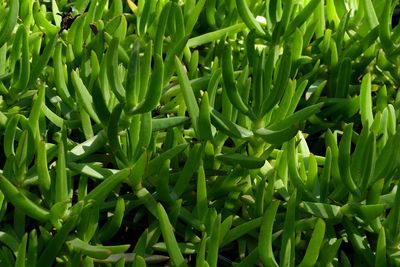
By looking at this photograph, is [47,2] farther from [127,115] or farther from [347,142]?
[347,142]

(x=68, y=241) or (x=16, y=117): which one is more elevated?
(x=16, y=117)

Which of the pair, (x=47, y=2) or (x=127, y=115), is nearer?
(x=127, y=115)

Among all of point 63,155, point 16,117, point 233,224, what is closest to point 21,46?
point 16,117

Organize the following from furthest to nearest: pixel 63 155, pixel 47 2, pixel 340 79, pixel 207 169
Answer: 1. pixel 47 2
2. pixel 340 79
3. pixel 207 169
4. pixel 63 155

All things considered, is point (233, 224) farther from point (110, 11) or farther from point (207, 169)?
point (110, 11)

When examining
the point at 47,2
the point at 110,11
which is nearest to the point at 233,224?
the point at 110,11

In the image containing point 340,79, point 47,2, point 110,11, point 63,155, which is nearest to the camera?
point 63,155
